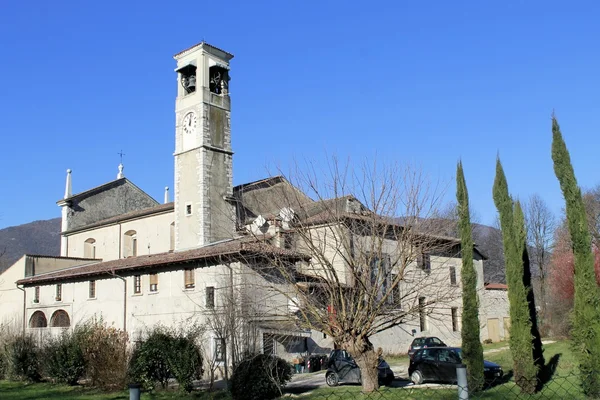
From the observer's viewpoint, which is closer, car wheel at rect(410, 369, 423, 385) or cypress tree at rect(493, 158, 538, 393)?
cypress tree at rect(493, 158, 538, 393)

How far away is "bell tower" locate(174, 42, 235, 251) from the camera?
1339 inches

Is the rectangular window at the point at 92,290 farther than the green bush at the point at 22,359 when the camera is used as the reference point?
Yes

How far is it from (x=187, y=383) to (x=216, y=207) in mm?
14927

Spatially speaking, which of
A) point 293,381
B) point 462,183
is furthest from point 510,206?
point 293,381

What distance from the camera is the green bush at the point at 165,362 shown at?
68.3 ft

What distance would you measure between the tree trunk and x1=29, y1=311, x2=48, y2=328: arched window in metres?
26.0

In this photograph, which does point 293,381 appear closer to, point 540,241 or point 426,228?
point 426,228

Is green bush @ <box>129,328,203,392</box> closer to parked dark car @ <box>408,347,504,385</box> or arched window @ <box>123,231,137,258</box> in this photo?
parked dark car @ <box>408,347,504,385</box>

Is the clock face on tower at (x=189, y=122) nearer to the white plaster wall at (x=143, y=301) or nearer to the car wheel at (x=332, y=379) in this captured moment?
the white plaster wall at (x=143, y=301)

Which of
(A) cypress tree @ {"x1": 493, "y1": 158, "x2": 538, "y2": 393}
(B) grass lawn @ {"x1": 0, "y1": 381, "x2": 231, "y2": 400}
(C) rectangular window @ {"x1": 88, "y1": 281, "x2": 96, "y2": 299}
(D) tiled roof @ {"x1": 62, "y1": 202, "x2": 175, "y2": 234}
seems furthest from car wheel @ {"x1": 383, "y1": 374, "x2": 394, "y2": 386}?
(D) tiled roof @ {"x1": 62, "y1": 202, "x2": 175, "y2": 234}

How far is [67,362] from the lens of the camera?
2434 cm

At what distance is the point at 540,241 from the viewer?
58.9 metres

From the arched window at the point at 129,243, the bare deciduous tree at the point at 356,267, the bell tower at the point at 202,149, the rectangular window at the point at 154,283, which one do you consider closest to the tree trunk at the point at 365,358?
the bare deciduous tree at the point at 356,267

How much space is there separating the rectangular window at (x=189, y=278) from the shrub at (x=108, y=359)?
5.20 meters
